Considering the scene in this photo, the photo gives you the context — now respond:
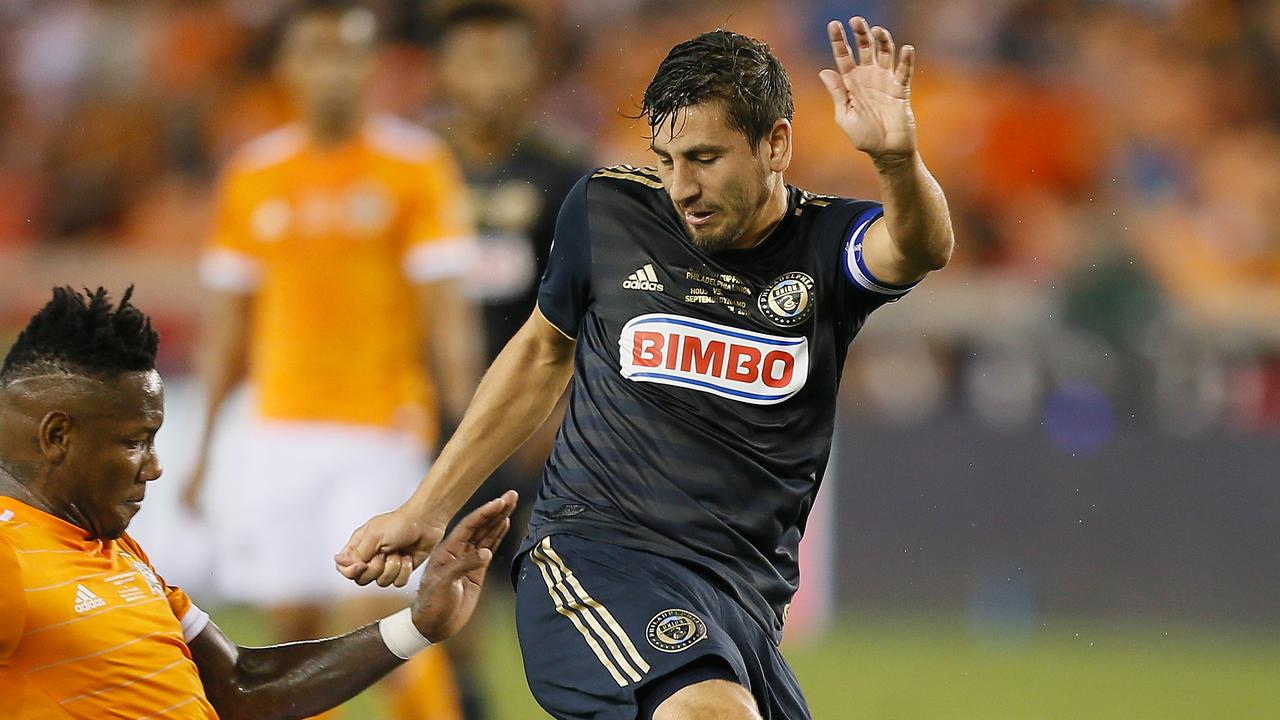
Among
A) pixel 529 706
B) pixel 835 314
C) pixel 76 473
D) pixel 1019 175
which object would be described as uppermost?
pixel 1019 175

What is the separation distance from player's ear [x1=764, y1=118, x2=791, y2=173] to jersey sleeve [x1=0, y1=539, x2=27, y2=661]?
6.33 ft

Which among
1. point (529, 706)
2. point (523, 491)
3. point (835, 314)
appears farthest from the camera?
point (529, 706)

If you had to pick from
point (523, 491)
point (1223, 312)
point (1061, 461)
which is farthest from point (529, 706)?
point (1223, 312)

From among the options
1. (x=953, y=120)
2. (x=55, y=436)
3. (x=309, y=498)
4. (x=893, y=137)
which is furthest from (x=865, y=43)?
(x=953, y=120)

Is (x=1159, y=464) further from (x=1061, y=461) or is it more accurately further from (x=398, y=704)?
(x=398, y=704)

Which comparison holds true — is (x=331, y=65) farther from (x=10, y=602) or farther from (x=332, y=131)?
(x=10, y=602)

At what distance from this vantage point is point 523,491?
7.66m

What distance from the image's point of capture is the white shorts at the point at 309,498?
694cm

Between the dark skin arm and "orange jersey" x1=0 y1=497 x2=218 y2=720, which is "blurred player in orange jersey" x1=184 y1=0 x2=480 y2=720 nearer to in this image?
the dark skin arm

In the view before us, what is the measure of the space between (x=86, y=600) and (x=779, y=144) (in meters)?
1.90

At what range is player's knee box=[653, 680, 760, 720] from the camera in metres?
3.72

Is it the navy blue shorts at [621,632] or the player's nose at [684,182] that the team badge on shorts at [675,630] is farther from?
the player's nose at [684,182]

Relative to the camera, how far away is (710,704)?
374 cm

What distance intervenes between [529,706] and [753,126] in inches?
192
